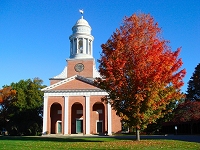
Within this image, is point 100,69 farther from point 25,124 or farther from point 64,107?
point 25,124

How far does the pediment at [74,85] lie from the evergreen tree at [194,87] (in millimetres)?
20766

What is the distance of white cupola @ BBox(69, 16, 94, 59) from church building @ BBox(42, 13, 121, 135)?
859mm

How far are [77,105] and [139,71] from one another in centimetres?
3160

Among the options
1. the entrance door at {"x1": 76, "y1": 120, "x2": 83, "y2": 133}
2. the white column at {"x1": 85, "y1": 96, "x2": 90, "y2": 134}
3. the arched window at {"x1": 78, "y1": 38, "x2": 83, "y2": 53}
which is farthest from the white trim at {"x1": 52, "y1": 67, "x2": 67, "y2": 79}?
the white column at {"x1": 85, "y1": 96, "x2": 90, "y2": 134}

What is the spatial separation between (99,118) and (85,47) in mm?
15388

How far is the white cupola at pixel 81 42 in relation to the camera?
181 feet

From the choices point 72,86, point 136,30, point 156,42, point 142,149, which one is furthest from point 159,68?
point 72,86

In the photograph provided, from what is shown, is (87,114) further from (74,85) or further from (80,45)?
(80,45)

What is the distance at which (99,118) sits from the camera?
4909 centimetres

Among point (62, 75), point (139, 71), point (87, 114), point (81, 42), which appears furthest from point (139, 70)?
point (81, 42)

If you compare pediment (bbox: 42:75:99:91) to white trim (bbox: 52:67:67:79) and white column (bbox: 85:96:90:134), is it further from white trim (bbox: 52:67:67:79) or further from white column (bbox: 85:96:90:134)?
white trim (bbox: 52:67:67:79)

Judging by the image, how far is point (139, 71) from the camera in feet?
68.1

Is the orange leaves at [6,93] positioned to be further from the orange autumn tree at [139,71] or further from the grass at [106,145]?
the orange autumn tree at [139,71]

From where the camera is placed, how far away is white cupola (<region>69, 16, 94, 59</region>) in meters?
55.3
